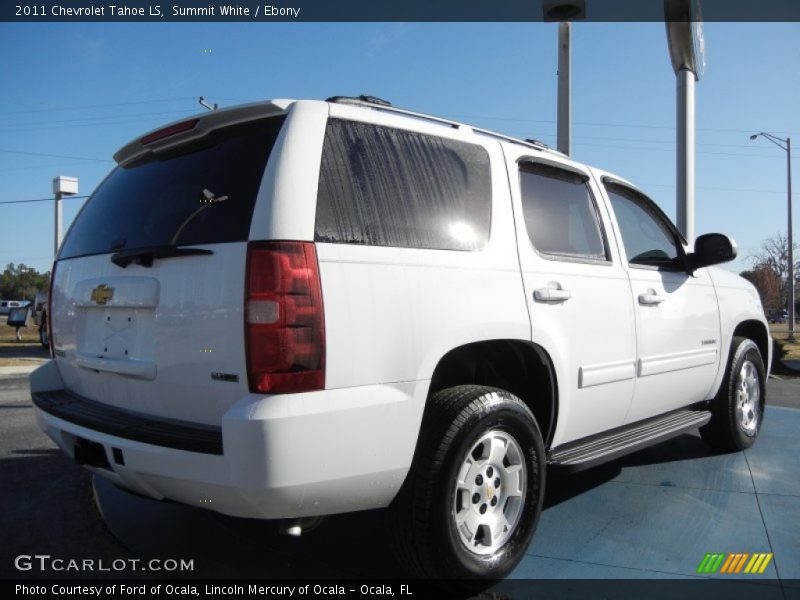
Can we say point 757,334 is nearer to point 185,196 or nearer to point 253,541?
point 253,541

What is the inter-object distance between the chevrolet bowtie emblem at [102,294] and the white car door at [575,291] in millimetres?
1792

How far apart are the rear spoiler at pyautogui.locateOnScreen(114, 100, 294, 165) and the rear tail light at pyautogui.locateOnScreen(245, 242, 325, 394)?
62 cm

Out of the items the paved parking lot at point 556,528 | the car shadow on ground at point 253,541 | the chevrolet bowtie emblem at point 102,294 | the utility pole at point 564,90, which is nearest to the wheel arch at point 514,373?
the car shadow on ground at point 253,541

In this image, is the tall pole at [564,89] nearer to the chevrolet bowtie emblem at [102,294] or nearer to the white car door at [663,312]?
the white car door at [663,312]

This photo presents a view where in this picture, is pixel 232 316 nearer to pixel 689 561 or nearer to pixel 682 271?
pixel 689 561

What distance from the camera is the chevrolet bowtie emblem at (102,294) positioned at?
267 centimetres

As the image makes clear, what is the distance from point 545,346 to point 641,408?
119cm

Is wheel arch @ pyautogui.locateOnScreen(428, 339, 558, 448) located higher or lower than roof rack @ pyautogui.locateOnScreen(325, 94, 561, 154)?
lower

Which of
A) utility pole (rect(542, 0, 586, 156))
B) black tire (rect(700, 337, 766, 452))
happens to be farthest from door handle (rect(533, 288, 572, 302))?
utility pole (rect(542, 0, 586, 156))

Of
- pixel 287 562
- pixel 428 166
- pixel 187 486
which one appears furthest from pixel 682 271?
pixel 187 486

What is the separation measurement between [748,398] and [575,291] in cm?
270

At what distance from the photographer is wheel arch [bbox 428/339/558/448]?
289 cm

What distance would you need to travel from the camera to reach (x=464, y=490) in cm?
258

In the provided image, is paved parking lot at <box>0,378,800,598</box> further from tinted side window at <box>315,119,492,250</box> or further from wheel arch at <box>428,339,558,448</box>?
tinted side window at <box>315,119,492,250</box>
